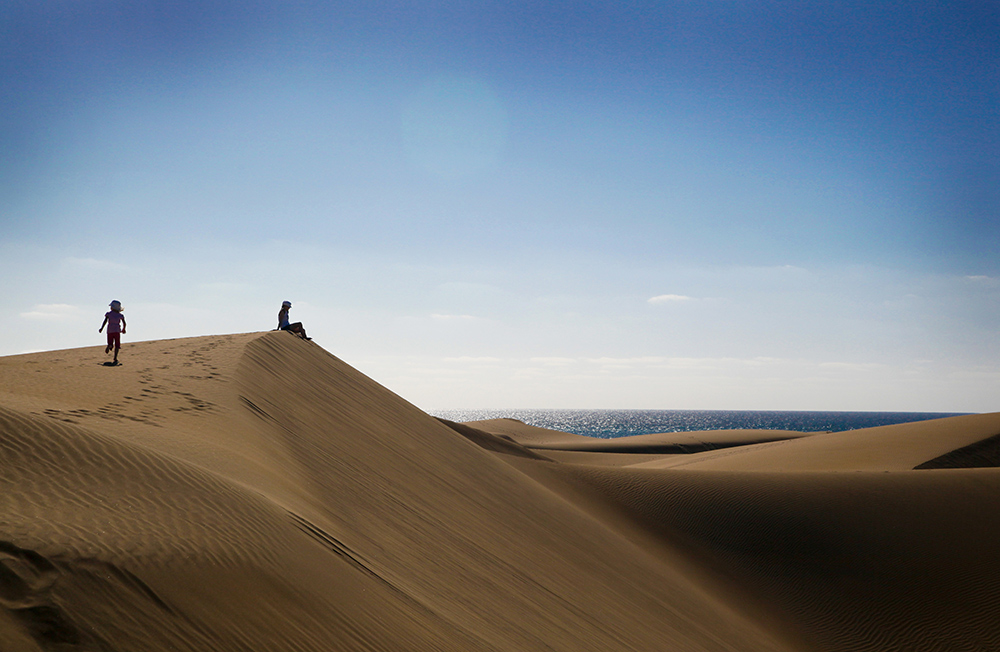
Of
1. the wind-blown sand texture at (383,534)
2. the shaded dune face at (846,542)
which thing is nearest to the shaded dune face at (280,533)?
the wind-blown sand texture at (383,534)

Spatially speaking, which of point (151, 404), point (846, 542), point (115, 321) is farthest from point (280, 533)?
point (846, 542)

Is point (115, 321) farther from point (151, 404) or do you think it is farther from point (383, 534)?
point (383, 534)

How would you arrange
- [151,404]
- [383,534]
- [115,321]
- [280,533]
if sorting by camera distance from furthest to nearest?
1. [115,321]
2. [151,404]
3. [383,534]
4. [280,533]

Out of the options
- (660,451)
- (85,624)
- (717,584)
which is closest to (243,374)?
(85,624)

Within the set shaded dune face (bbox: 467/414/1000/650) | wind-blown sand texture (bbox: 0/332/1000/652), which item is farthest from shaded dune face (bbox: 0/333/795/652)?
shaded dune face (bbox: 467/414/1000/650)

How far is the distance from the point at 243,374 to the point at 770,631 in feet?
32.2

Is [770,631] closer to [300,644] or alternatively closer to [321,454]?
[321,454]

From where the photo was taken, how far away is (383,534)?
6.15 m

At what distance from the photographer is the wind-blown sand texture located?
11.2 ft

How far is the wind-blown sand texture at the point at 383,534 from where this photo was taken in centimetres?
342

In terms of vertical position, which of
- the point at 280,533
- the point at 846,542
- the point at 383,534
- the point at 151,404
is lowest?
the point at 846,542

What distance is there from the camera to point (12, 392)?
22.2ft

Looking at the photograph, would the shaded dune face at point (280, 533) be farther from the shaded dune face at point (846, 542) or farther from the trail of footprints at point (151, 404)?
the shaded dune face at point (846, 542)

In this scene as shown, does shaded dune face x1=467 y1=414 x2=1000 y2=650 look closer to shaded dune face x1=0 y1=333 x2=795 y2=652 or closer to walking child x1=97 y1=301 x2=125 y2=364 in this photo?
shaded dune face x1=0 y1=333 x2=795 y2=652
